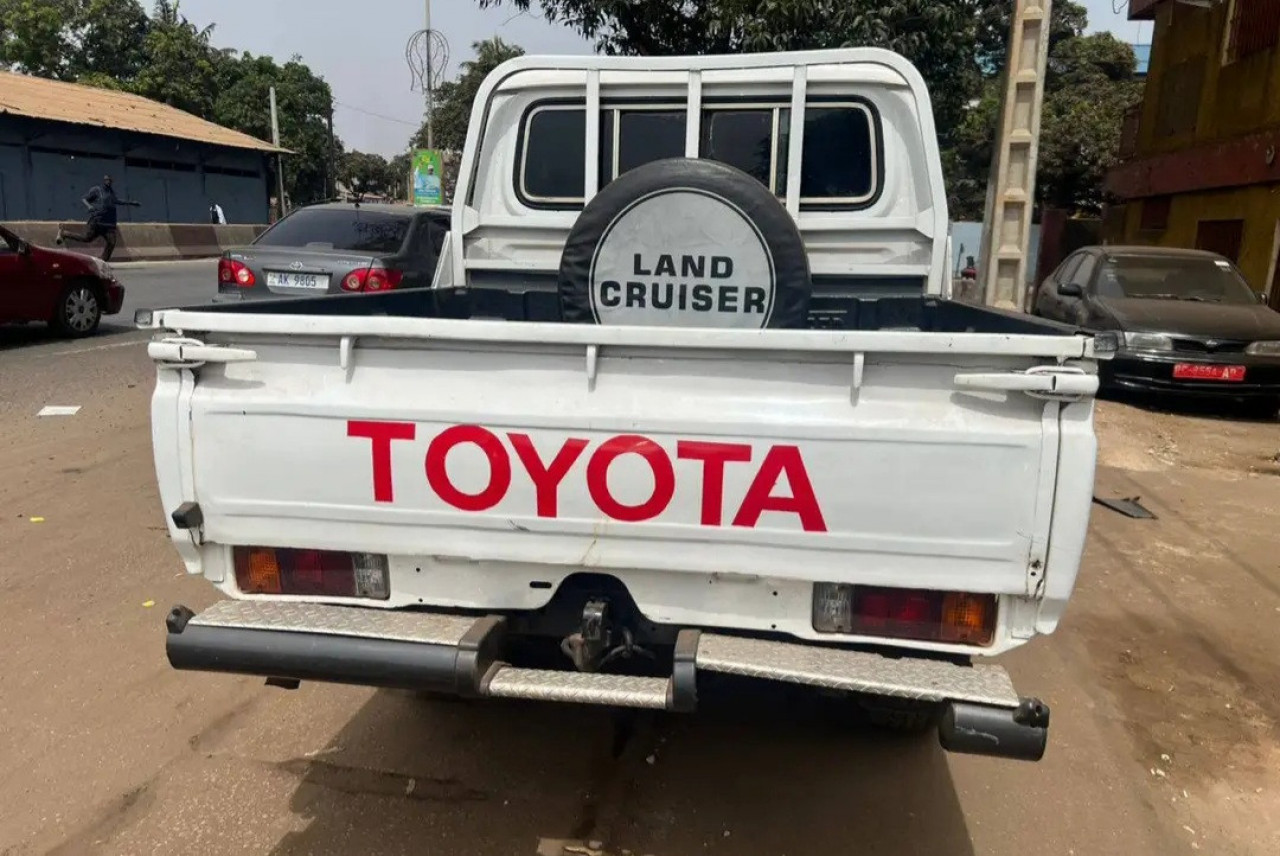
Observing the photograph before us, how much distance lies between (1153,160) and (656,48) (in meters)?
10.7

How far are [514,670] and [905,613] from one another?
3.21 ft

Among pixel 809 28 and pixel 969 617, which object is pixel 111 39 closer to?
pixel 809 28

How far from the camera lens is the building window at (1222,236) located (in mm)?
14336

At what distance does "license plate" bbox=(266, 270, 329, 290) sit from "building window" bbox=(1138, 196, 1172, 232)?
49.0 ft

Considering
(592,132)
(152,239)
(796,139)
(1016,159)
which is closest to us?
(796,139)

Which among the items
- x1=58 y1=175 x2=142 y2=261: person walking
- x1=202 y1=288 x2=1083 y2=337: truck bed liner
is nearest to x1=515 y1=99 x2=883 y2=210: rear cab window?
x1=202 y1=288 x2=1083 y2=337: truck bed liner

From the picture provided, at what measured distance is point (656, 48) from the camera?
11406 mm

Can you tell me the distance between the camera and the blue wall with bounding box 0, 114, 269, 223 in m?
26.3

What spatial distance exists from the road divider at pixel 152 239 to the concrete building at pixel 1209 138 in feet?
60.9

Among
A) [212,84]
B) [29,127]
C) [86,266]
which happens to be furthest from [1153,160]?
[212,84]

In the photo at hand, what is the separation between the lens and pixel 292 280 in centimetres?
837

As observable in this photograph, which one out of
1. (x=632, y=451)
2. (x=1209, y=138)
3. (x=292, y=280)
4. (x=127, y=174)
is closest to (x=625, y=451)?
(x=632, y=451)

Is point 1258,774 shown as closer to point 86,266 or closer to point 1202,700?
point 1202,700

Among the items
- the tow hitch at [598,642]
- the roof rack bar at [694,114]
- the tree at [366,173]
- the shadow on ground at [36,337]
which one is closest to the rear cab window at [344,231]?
the shadow on ground at [36,337]
